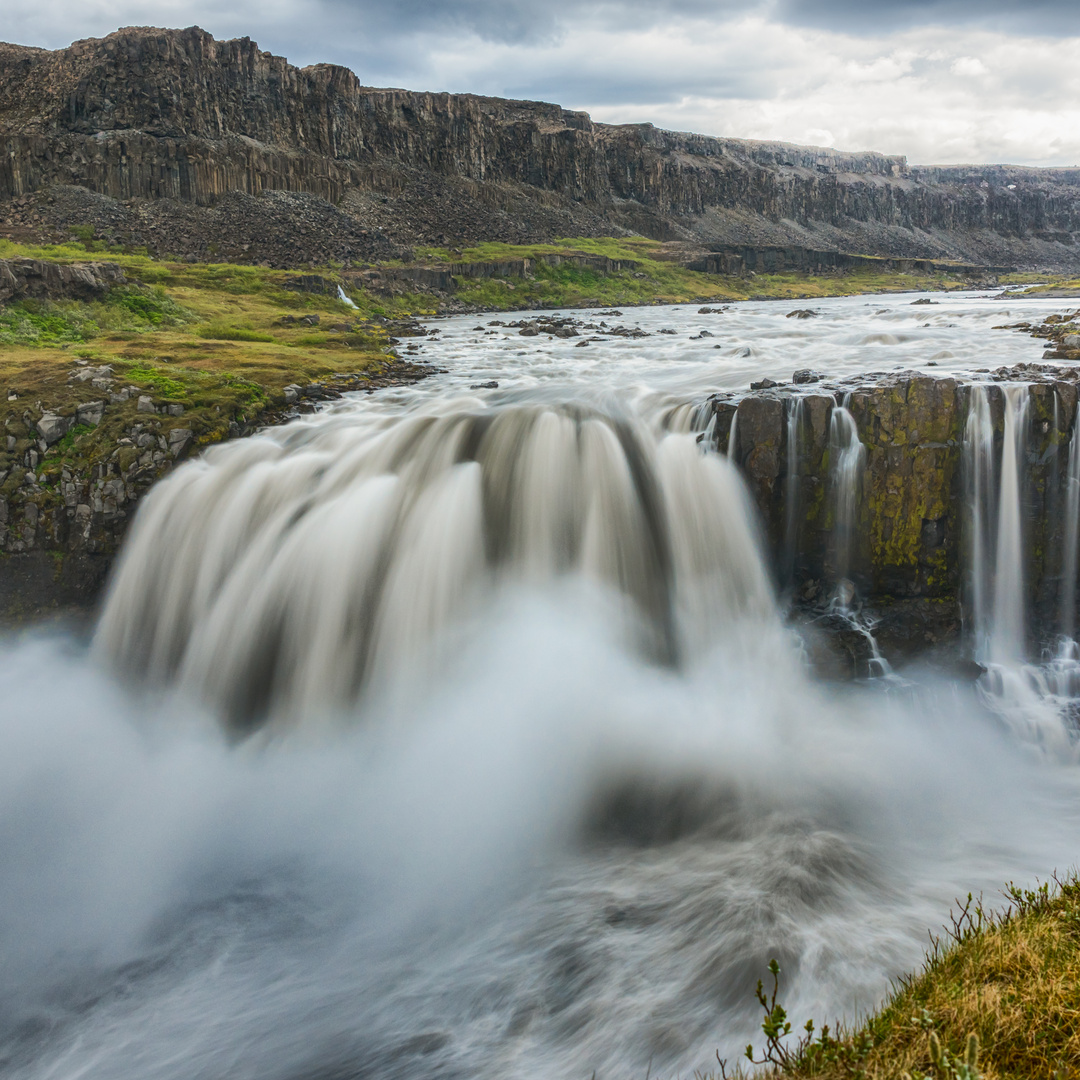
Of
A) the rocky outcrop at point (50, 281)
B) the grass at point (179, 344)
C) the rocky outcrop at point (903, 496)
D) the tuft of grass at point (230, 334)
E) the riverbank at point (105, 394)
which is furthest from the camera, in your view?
the tuft of grass at point (230, 334)

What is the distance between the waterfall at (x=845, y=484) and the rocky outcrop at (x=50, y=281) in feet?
77.1

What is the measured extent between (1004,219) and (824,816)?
23645 cm

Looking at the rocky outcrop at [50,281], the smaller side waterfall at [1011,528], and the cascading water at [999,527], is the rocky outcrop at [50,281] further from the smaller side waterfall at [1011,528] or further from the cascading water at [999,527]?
the smaller side waterfall at [1011,528]

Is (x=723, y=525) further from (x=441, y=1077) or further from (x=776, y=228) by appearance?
(x=776, y=228)

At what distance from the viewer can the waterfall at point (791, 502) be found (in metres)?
11.1

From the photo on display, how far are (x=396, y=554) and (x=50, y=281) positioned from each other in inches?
779

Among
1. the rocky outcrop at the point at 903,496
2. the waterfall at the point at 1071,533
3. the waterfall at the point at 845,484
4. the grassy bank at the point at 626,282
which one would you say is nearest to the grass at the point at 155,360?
the rocky outcrop at the point at 903,496

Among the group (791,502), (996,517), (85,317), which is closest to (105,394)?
(85,317)

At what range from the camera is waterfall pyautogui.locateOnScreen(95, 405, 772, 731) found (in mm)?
9984

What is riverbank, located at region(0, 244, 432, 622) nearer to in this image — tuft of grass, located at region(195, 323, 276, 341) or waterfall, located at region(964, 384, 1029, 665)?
tuft of grass, located at region(195, 323, 276, 341)

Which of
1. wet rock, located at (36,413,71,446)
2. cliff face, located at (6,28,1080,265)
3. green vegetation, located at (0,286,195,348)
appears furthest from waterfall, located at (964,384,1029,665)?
cliff face, located at (6,28,1080,265)

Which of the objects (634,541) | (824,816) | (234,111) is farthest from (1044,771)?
(234,111)

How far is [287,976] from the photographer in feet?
20.0

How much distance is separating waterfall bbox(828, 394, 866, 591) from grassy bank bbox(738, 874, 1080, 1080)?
24.9 feet
